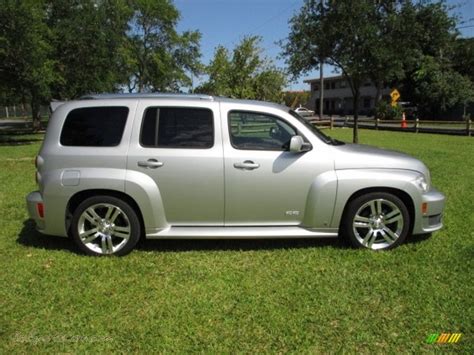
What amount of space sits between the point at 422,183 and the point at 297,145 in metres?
1.53

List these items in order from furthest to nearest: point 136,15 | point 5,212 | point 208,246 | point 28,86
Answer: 1. point 136,15
2. point 28,86
3. point 5,212
4. point 208,246

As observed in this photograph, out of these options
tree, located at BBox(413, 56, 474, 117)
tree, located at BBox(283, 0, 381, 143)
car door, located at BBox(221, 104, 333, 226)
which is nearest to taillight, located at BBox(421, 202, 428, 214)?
car door, located at BBox(221, 104, 333, 226)

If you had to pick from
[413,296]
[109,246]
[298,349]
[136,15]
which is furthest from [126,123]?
[136,15]

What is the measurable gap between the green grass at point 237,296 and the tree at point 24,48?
1536cm

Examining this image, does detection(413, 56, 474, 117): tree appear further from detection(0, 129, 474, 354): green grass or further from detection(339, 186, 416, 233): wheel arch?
detection(339, 186, 416, 233): wheel arch

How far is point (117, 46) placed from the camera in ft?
82.2

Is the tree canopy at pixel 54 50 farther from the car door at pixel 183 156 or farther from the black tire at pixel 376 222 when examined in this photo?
the black tire at pixel 376 222

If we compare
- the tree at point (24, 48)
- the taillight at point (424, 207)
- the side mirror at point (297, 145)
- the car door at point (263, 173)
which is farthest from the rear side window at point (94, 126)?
the tree at point (24, 48)

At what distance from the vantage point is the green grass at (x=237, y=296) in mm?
3367

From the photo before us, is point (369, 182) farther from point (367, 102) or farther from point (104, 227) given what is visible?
point (367, 102)

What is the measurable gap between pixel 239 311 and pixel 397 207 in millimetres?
2309

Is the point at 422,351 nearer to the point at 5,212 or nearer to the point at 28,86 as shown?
the point at 5,212

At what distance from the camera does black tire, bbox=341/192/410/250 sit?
4.97 m

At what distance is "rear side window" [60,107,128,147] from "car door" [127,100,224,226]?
22 cm
